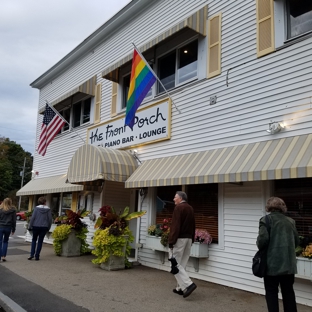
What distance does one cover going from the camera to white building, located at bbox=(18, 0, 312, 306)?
583 cm

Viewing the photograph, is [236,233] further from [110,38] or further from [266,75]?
[110,38]

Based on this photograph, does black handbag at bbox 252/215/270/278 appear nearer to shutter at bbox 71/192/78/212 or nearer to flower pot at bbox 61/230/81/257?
flower pot at bbox 61/230/81/257

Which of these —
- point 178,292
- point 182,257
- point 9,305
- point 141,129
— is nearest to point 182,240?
point 182,257

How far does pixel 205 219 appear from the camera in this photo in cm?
730

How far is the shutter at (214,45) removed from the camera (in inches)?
294

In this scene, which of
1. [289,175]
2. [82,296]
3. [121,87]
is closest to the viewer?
[289,175]

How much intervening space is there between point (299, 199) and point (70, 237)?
6539mm

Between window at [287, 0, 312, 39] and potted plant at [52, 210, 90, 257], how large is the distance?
7.39 metres

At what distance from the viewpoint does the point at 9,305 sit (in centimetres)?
497

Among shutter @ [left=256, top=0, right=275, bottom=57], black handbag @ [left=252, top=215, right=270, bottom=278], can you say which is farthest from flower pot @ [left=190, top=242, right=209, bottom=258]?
shutter @ [left=256, top=0, right=275, bottom=57]

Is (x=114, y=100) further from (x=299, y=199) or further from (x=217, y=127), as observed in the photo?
(x=299, y=199)

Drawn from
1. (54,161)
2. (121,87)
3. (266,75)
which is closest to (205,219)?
(266,75)

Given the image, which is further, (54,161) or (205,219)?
(54,161)

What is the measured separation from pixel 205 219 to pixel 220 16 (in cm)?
470
